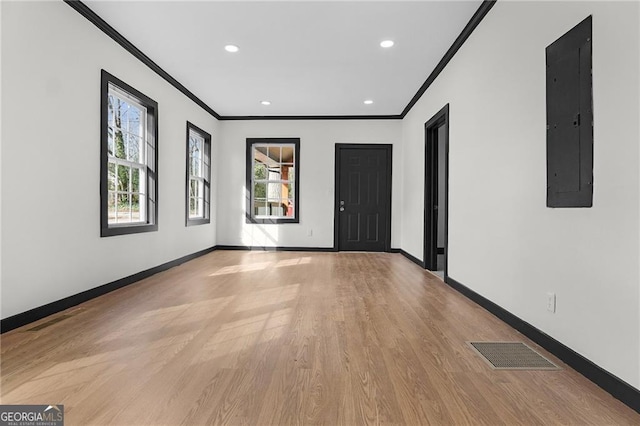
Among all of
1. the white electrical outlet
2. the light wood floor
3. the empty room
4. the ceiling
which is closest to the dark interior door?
the empty room

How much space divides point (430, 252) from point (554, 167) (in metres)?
3.08

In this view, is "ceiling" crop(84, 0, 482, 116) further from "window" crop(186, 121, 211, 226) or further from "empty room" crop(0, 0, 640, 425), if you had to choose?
"window" crop(186, 121, 211, 226)

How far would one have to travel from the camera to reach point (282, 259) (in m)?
6.01

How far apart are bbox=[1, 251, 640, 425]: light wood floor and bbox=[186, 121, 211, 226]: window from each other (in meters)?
2.82

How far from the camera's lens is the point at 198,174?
6.51 meters

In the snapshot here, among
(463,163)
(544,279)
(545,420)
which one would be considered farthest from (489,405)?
(463,163)

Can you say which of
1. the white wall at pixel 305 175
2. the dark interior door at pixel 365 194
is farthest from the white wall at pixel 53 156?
the dark interior door at pixel 365 194

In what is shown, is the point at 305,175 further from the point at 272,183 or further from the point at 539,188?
the point at 539,188

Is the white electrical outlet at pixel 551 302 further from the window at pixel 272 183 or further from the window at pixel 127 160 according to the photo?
the window at pixel 272 183

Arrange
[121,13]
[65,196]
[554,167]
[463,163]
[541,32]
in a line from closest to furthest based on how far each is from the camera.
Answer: [554,167] < [541,32] < [65,196] < [121,13] < [463,163]

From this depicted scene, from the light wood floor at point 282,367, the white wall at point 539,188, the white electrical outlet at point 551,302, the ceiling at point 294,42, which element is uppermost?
the ceiling at point 294,42

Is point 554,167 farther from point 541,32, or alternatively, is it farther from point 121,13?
point 121,13

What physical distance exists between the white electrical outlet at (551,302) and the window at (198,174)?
489cm

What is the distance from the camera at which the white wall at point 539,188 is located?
168 cm
